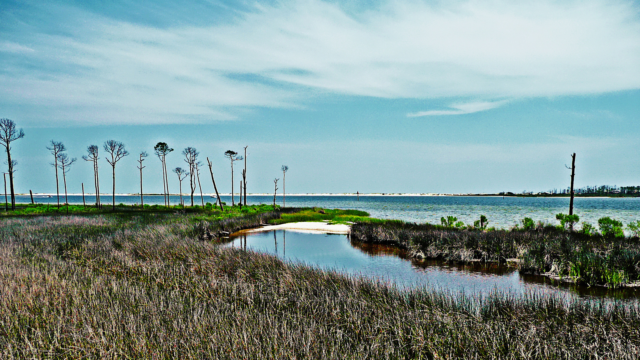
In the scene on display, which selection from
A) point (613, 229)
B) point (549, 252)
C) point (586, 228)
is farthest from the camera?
point (586, 228)

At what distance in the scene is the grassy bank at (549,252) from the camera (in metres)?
10.3

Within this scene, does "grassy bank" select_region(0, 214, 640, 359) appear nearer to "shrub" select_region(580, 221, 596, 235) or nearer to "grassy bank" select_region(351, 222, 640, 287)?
"grassy bank" select_region(351, 222, 640, 287)

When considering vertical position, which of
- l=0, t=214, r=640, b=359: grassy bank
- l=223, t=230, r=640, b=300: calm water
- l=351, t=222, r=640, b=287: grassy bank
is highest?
l=0, t=214, r=640, b=359: grassy bank

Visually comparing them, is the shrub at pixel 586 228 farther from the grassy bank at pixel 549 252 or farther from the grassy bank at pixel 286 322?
the grassy bank at pixel 286 322

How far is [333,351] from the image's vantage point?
3.89m

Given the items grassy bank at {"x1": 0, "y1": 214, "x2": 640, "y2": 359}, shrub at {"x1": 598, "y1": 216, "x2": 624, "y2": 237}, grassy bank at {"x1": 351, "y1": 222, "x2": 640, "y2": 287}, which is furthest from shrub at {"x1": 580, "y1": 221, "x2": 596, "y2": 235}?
grassy bank at {"x1": 0, "y1": 214, "x2": 640, "y2": 359}

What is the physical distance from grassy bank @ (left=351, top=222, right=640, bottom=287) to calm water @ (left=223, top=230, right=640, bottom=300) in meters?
0.61

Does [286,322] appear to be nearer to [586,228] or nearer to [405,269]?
[405,269]

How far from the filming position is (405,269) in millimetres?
12656

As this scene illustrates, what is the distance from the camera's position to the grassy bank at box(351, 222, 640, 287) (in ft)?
33.9

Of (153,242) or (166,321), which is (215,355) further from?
(153,242)

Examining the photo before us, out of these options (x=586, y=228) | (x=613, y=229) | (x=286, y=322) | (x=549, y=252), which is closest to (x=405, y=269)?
(x=549, y=252)

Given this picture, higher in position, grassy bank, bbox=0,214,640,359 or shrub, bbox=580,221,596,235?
grassy bank, bbox=0,214,640,359

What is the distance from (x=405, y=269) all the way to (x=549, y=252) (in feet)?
17.1
